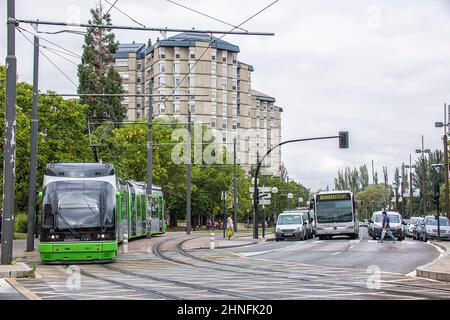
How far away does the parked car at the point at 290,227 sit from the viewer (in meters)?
44.9

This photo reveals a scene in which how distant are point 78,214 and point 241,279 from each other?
786 cm

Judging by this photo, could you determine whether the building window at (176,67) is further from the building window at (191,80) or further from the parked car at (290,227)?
the parked car at (290,227)

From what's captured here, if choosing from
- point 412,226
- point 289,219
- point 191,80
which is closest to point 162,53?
point 191,80

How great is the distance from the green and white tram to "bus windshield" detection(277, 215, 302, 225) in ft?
75.3

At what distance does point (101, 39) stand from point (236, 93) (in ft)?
155

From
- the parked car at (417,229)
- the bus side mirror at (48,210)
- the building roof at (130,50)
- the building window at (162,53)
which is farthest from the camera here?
the building roof at (130,50)

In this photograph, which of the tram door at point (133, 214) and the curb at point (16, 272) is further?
the tram door at point (133, 214)

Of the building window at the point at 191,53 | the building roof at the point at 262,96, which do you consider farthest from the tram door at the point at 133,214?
the building roof at the point at 262,96

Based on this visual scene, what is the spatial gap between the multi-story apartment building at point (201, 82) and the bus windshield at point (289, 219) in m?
66.7

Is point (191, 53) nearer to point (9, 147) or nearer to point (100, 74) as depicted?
point (100, 74)

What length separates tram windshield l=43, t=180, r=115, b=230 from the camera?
22797 millimetres
